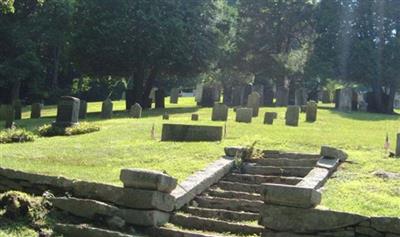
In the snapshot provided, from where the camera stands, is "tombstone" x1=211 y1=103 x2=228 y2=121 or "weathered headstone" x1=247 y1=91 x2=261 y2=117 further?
"weathered headstone" x1=247 y1=91 x2=261 y2=117

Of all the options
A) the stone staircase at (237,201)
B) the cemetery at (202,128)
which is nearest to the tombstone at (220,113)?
the cemetery at (202,128)

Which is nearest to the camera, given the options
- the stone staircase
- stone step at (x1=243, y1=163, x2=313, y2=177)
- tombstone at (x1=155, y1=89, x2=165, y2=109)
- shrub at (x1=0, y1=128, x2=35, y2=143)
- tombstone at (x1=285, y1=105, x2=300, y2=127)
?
the stone staircase

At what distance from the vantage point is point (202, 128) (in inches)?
710

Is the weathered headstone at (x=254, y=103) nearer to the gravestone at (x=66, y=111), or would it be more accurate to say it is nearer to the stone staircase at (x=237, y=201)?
the gravestone at (x=66, y=111)

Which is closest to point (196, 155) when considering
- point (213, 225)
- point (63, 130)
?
point (213, 225)

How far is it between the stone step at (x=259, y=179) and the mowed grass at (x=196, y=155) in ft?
2.60

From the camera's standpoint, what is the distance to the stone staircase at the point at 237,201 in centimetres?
1035

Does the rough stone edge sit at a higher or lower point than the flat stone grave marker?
lower

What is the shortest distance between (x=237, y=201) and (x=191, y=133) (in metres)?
6.68

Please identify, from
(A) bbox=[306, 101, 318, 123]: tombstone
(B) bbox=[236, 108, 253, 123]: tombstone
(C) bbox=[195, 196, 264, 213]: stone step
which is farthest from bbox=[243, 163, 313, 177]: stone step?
(A) bbox=[306, 101, 318, 123]: tombstone

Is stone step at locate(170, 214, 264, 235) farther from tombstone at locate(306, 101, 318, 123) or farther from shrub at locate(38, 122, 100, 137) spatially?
tombstone at locate(306, 101, 318, 123)

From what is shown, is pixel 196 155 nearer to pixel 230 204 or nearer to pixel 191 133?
pixel 191 133

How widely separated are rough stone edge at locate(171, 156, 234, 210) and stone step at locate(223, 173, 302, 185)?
22cm

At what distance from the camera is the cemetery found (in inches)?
410
